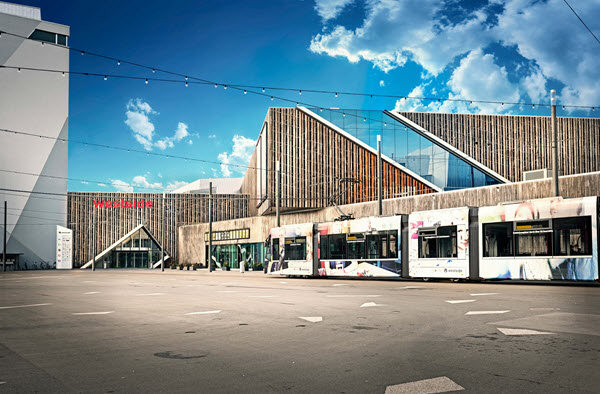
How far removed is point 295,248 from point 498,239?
12.7 meters

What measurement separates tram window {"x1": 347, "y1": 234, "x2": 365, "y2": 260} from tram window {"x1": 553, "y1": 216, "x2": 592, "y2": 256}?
929 cm

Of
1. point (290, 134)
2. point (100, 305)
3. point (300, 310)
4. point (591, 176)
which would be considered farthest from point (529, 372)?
point (290, 134)

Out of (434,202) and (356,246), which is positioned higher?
(434,202)

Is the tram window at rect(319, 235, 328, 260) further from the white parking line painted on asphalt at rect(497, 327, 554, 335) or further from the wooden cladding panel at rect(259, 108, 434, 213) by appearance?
the white parking line painted on asphalt at rect(497, 327, 554, 335)

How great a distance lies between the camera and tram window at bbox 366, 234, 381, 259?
25.1 metres

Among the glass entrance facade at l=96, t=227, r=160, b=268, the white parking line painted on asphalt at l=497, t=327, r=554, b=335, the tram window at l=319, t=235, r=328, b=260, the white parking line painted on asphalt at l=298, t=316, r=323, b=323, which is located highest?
the tram window at l=319, t=235, r=328, b=260

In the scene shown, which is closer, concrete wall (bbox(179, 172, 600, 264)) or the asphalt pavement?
the asphalt pavement

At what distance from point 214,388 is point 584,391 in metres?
3.08

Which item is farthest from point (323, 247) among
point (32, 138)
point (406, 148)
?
point (32, 138)

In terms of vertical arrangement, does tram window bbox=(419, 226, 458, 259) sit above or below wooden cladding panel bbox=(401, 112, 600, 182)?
below

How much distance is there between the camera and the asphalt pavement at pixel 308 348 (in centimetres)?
496

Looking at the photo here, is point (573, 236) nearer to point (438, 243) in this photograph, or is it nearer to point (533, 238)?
point (533, 238)

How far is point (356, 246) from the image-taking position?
26.2 m

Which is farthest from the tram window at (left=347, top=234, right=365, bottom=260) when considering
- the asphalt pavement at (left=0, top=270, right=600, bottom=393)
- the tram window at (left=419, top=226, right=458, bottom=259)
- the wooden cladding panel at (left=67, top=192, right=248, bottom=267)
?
the wooden cladding panel at (left=67, top=192, right=248, bottom=267)
